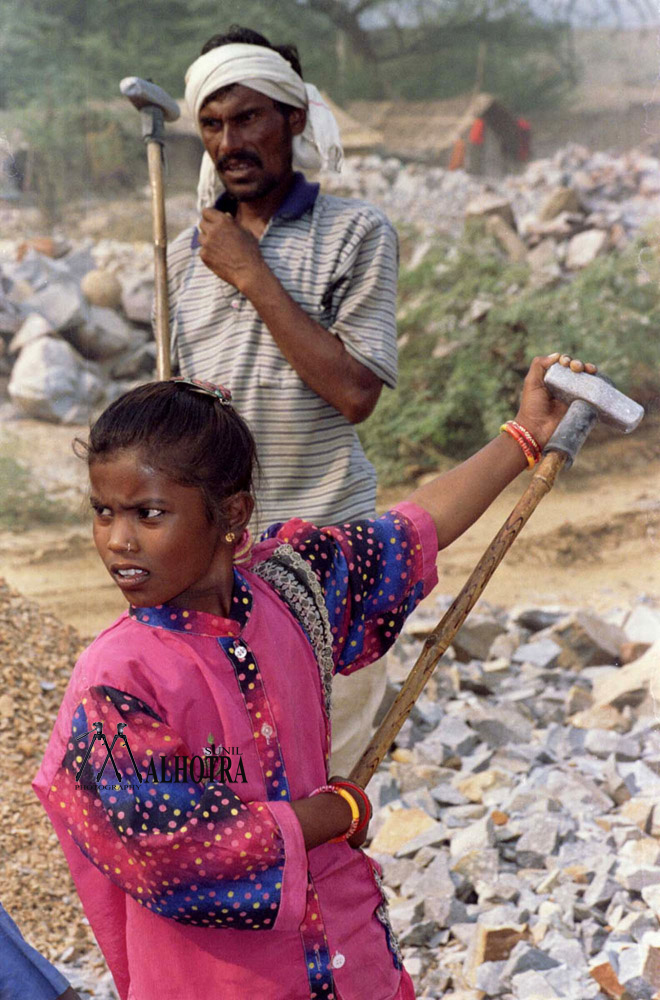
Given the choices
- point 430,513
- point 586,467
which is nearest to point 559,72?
point 586,467

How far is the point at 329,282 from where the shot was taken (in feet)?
7.51

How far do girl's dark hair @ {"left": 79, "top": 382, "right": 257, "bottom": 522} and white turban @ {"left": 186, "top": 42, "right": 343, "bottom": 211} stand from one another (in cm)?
105

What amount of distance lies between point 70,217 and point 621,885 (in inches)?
270

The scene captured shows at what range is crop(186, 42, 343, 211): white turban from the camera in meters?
2.25

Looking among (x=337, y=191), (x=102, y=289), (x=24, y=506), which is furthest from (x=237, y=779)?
(x=337, y=191)

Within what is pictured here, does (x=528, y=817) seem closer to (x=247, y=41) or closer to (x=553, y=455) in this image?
(x=553, y=455)

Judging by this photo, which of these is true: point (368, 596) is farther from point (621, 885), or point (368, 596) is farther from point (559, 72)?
point (559, 72)

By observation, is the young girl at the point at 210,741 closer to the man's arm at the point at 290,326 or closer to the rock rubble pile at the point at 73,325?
the man's arm at the point at 290,326

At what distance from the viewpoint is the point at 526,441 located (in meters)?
1.81

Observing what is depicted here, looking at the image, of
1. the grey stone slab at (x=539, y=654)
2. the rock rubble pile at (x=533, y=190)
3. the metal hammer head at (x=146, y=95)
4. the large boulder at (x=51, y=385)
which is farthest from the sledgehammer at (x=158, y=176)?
the rock rubble pile at (x=533, y=190)

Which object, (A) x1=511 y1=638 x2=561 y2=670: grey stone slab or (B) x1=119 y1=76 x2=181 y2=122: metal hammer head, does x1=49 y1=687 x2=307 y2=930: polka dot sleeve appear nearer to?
(B) x1=119 y1=76 x2=181 y2=122: metal hammer head

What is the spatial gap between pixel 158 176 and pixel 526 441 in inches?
46.3

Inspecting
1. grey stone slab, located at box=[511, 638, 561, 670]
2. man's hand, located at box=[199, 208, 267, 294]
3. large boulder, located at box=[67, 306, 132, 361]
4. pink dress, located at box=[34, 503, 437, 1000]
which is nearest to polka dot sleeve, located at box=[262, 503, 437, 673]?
pink dress, located at box=[34, 503, 437, 1000]

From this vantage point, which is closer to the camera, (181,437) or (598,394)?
(181,437)
